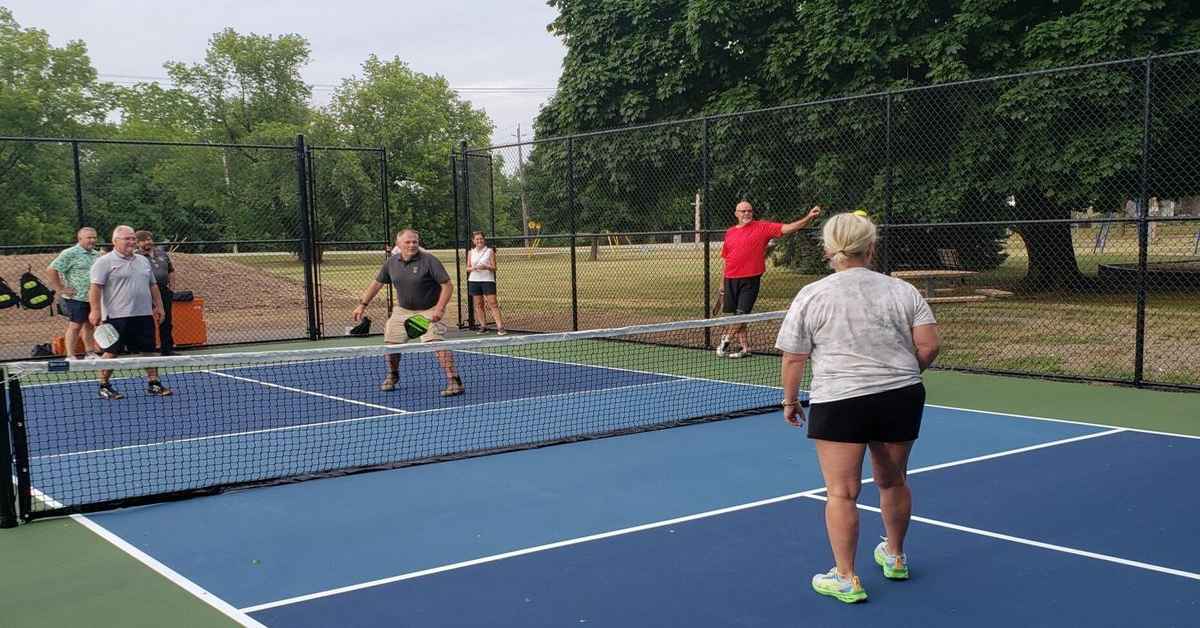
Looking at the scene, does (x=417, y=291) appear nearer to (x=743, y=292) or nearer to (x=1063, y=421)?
(x=743, y=292)

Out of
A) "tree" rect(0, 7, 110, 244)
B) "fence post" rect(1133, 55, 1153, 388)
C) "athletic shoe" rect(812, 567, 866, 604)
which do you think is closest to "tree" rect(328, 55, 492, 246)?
"tree" rect(0, 7, 110, 244)

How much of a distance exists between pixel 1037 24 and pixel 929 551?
1487 centimetres

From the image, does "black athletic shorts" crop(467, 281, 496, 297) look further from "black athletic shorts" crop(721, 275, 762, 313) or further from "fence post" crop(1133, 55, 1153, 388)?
"fence post" crop(1133, 55, 1153, 388)

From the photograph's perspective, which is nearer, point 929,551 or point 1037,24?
point 929,551

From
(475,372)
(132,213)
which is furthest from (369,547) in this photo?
(132,213)

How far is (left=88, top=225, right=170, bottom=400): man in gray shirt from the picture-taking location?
32.3 ft

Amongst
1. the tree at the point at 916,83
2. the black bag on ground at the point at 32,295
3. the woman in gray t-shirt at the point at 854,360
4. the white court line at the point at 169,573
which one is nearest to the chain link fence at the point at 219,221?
the black bag on ground at the point at 32,295

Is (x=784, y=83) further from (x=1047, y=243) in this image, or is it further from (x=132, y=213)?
(x=132, y=213)

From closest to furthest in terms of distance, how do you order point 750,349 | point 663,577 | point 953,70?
point 663,577 < point 750,349 < point 953,70

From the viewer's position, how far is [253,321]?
22.9m

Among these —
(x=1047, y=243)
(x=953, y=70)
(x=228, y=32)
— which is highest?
(x=228, y=32)

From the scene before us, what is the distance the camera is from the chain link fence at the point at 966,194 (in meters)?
14.0

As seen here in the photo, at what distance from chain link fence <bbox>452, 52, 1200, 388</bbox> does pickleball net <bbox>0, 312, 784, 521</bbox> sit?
2.74 m

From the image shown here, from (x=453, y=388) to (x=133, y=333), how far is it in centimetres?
331
